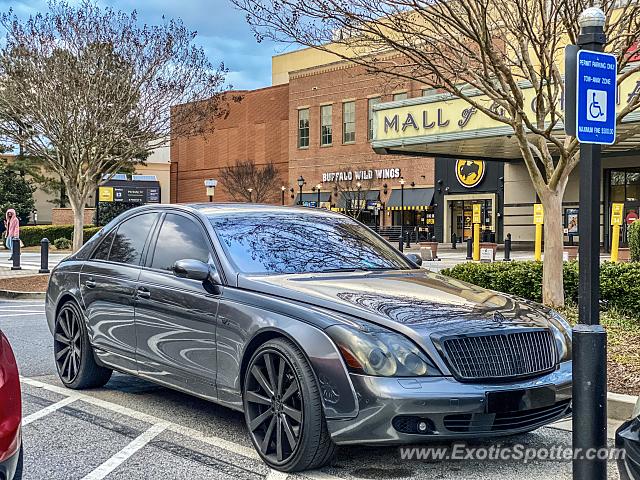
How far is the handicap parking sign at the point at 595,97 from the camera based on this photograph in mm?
3873

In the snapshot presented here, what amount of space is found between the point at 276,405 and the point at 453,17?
19.3 feet

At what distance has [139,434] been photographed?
5320 mm

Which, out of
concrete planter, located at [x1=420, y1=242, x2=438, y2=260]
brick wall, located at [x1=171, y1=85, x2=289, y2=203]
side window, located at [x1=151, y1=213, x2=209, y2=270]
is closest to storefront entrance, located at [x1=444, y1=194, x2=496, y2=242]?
concrete planter, located at [x1=420, y1=242, x2=438, y2=260]

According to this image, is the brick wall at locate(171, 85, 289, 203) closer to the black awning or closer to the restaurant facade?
the restaurant facade

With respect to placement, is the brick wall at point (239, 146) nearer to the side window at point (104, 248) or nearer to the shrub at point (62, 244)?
the shrub at point (62, 244)

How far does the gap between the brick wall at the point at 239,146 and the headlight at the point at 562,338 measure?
59.3 m

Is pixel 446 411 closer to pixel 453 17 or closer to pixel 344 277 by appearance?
pixel 344 277

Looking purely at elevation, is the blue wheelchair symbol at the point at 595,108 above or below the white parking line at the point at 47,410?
above

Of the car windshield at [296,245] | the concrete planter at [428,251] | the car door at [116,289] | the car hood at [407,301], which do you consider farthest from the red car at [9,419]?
the concrete planter at [428,251]

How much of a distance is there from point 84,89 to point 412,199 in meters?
34.8

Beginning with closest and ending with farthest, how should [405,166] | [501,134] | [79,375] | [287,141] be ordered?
[79,375] < [501,134] < [405,166] < [287,141]

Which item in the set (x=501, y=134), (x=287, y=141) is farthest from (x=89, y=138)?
(x=287, y=141)

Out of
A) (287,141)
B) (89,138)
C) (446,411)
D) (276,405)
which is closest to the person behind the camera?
(446,411)

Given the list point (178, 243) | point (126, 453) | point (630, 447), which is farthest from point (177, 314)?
point (630, 447)
